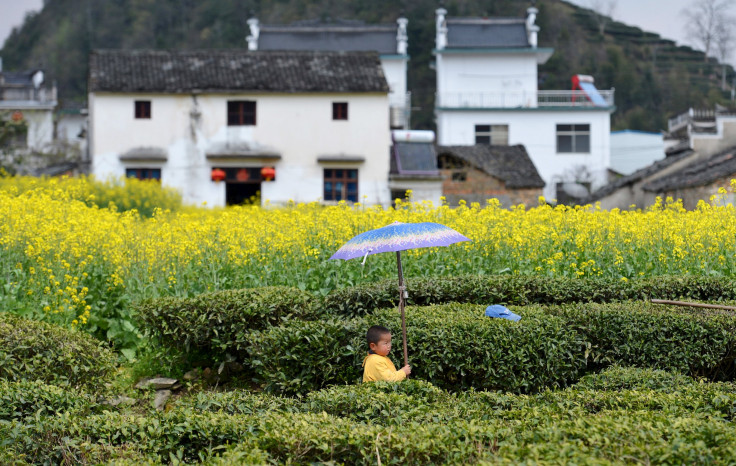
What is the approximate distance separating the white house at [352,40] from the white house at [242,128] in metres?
15.6

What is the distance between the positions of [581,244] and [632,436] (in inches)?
276

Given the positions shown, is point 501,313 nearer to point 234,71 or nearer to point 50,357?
point 50,357

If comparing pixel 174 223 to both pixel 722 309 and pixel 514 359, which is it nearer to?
pixel 514 359

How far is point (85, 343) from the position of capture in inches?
309

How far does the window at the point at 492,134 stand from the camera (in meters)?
43.6

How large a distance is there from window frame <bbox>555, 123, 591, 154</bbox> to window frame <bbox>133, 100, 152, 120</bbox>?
2293 cm

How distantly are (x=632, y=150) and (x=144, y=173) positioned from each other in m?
29.1

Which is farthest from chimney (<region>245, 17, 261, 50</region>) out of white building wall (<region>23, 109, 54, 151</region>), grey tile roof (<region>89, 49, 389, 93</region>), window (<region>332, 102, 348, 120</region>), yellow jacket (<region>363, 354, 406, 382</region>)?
yellow jacket (<region>363, 354, 406, 382</region>)

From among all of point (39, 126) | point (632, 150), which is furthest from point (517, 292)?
point (39, 126)

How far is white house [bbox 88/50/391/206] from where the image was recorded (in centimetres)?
2844

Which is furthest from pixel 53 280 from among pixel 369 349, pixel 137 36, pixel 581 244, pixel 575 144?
pixel 137 36

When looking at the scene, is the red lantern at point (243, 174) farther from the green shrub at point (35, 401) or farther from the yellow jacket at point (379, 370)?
the green shrub at point (35, 401)

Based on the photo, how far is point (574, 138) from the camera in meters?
44.0

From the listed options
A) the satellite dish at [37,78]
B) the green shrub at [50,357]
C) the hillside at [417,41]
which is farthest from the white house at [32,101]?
the green shrub at [50,357]
